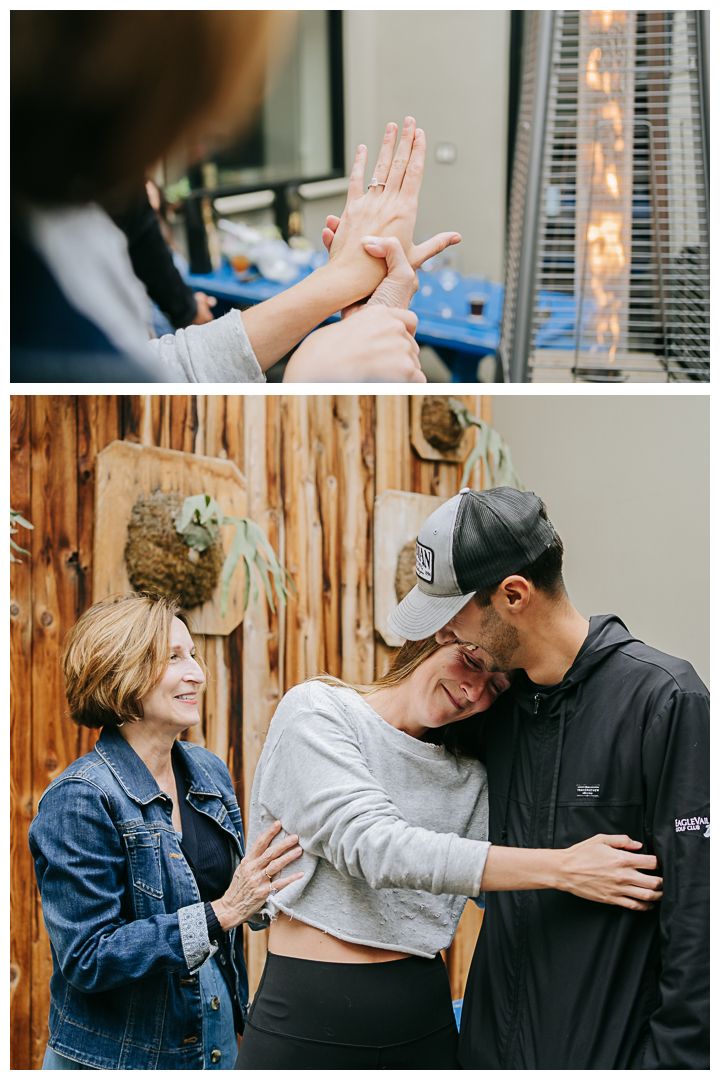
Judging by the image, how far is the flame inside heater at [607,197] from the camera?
73.9 inches

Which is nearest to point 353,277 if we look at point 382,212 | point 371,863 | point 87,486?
point 382,212

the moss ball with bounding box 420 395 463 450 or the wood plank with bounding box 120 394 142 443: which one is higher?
the moss ball with bounding box 420 395 463 450

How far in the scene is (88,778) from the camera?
1.47 m

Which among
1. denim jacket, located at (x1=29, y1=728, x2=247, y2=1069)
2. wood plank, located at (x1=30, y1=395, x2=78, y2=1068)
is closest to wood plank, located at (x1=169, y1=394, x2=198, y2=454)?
wood plank, located at (x1=30, y1=395, x2=78, y2=1068)

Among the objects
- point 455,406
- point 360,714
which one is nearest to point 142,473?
point 360,714

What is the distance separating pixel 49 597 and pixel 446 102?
13.4 ft

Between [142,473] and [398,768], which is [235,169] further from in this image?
[398,768]

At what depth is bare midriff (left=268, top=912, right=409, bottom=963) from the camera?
1.35 metres

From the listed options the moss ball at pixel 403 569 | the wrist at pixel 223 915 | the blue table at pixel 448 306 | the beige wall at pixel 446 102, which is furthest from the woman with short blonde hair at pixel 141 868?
the beige wall at pixel 446 102

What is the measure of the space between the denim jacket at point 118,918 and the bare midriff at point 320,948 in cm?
16

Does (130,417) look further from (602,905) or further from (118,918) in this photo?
(602,905)

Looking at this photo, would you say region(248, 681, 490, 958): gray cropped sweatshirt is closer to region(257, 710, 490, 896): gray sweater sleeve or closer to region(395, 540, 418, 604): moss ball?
region(257, 710, 490, 896): gray sweater sleeve

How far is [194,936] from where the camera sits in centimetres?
143

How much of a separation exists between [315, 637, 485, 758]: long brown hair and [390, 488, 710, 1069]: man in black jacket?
2.0 inches
